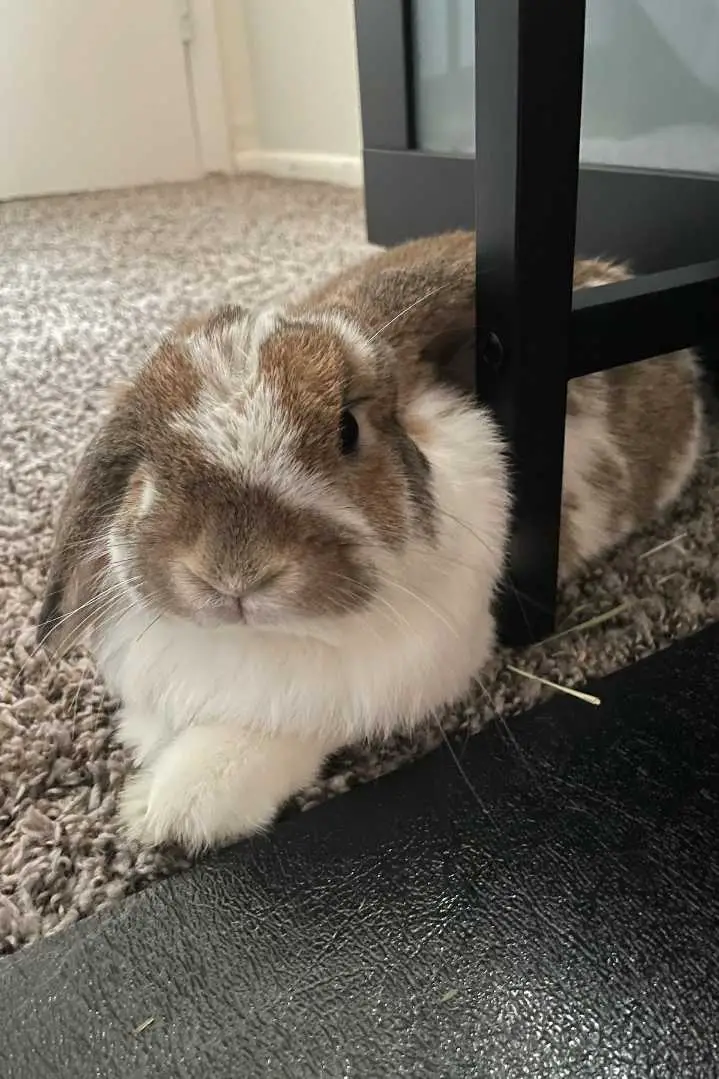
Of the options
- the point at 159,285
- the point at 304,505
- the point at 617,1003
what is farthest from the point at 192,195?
the point at 617,1003

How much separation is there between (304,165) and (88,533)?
11.6ft

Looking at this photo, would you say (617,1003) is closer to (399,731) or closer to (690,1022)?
(690,1022)

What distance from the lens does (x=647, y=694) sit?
1026mm

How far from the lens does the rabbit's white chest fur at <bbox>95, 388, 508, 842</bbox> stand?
892 millimetres

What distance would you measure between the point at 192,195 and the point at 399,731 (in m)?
3.33

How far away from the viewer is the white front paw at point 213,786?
88 cm

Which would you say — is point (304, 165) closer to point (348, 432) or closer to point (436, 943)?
point (348, 432)

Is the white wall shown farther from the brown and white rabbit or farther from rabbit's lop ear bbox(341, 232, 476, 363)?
the brown and white rabbit

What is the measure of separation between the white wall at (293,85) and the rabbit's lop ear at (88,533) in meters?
2.94

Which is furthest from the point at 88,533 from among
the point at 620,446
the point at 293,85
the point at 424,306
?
the point at 293,85

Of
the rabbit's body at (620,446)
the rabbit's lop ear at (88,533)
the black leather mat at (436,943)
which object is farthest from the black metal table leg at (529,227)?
the rabbit's lop ear at (88,533)

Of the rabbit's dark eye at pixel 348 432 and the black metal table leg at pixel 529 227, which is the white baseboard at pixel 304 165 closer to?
the black metal table leg at pixel 529 227

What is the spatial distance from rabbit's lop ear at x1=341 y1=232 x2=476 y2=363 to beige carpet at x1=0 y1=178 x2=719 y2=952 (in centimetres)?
38

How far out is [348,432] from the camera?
839mm
